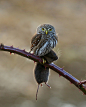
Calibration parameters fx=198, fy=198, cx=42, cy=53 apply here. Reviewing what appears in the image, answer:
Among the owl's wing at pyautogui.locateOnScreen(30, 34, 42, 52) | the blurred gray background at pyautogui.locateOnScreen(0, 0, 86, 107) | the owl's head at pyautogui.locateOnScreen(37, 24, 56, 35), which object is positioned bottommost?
the owl's wing at pyautogui.locateOnScreen(30, 34, 42, 52)

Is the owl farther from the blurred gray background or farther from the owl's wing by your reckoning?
the blurred gray background

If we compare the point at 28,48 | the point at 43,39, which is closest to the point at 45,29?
the point at 43,39

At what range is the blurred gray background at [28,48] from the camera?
28.8 ft

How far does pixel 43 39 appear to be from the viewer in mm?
3215

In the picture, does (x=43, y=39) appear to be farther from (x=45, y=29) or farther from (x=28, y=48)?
(x=28, y=48)

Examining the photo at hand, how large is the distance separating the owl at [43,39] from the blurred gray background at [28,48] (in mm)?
3537

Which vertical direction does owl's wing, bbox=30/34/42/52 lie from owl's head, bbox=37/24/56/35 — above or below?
below

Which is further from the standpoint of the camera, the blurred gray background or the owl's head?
the blurred gray background

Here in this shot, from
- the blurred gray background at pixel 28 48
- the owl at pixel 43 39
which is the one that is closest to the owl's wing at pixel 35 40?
the owl at pixel 43 39

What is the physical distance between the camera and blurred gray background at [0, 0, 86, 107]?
28.8 feet

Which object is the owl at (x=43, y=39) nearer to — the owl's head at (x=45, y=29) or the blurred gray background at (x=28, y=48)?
the owl's head at (x=45, y=29)

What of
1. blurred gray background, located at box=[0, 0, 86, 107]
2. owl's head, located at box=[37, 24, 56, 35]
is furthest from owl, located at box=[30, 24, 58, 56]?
blurred gray background, located at box=[0, 0, 86, 107]

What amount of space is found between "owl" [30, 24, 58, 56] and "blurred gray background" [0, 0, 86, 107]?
3.54 meters

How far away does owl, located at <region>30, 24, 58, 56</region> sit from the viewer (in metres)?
3.01
